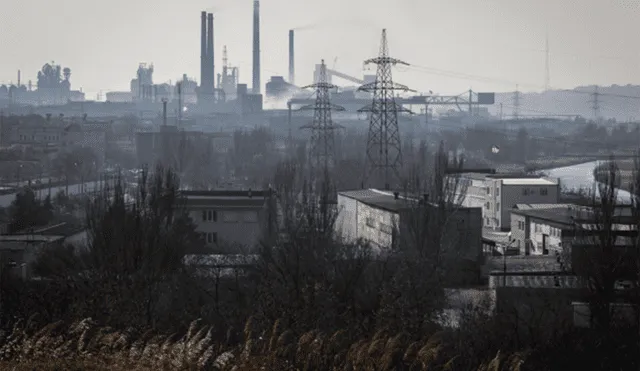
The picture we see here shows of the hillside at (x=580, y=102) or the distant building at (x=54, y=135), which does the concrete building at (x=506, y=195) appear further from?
the hillside at (x=580, y=102)

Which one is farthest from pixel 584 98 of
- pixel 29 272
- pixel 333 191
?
pixel 29 272

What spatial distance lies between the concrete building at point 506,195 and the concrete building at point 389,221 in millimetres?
1339

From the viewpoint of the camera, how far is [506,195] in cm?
875

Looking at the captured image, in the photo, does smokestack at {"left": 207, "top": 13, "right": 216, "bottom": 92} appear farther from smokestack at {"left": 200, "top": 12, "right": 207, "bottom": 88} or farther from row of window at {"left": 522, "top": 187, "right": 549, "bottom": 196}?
row of window at {"left": 522, "top": 187, "right": 549, "bottom": 196}

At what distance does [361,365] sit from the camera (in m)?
2.59

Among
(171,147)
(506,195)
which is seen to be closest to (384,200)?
(506,195)

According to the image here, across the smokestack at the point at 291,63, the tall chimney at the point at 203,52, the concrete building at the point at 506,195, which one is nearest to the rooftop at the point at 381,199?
the concrete building at the point at 506,195

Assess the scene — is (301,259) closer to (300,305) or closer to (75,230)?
(300,305)

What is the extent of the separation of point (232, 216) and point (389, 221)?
96 centimetres

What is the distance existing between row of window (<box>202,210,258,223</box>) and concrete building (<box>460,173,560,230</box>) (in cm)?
219

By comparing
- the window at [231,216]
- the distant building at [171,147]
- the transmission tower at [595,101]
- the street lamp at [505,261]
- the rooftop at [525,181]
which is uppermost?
the transmission tower at [595,101]

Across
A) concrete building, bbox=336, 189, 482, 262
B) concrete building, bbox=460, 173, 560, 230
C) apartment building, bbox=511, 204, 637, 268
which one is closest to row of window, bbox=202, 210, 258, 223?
concrete building, bbox=336, 189, 482, 262

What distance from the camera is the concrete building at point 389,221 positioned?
571 centimetres

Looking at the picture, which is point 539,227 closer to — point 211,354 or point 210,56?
point 211,354
